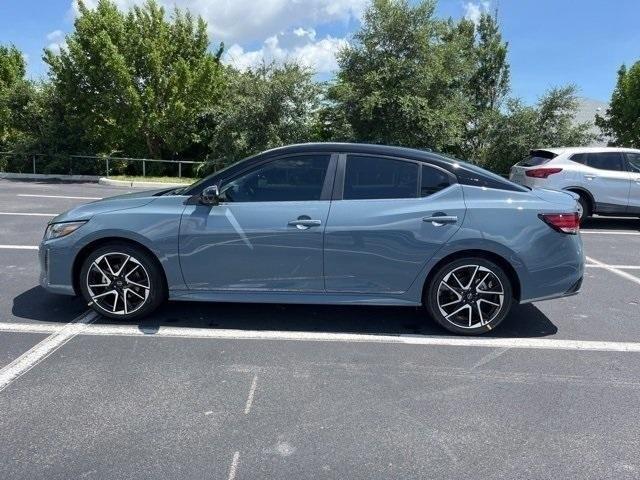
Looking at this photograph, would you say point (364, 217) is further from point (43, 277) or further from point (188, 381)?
point (43, 277)

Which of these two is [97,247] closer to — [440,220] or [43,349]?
[43,349]

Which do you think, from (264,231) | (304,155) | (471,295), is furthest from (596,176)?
(264,231)

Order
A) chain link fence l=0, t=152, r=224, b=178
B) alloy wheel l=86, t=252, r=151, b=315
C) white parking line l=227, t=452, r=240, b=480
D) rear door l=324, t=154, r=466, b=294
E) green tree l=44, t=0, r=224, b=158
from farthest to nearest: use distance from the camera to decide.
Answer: chain link fence l=0, t=152, r=224, b=178 → green tree l=44, t=0, r=224, b=158 → alloy wheel l=86, t=252, r=151, b=315 → rear door l=324, t=154, r=466, b=294 → white parking line l=227, t=452, r=240, b=480

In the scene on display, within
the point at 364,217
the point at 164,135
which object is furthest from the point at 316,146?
the point at 164,135

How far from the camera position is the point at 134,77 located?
20594 mm

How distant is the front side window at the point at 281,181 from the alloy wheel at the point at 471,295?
1375mm

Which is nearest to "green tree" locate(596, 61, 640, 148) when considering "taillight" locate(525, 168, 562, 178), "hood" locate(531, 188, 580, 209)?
"taillight" locate(525, 168, 562, 178)

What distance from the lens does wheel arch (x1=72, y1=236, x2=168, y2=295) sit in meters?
4.64

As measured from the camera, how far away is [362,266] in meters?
4.49

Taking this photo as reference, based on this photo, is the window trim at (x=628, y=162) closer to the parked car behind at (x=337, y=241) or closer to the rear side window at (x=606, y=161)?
the rear side window at (x=606, y=161)

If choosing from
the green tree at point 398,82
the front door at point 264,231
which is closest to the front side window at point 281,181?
the front door at point 264,231

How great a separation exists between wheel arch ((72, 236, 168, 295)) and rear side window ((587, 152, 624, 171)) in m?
9.27

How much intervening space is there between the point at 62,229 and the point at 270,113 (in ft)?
50.5

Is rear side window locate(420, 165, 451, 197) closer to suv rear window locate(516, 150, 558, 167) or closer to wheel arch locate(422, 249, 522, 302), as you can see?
wheel arch locate(422, 249, 522, 302)
